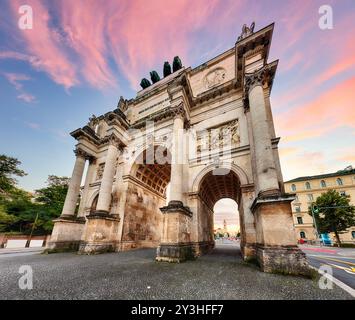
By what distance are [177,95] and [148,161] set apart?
6.44 meters

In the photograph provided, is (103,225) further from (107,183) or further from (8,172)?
(8,172)

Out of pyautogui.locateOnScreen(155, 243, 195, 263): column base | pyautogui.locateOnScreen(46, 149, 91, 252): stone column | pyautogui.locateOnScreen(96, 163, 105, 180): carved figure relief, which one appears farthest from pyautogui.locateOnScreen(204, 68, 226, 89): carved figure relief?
pyautogui.locateOnScreen(46, 149, 91, 252): stone column

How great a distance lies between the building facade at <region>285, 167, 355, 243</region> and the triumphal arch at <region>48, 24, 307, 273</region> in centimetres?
3833

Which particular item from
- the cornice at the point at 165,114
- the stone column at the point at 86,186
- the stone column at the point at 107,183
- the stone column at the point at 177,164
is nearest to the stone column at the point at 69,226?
the stone column at the point at 86,186

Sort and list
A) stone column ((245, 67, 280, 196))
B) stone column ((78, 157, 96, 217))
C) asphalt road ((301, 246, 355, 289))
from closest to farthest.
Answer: asphalt road ((301, 246, 355, 289))
stone column ((245, 67, 280, 196))
stone column ((78, 157, 96, 217))

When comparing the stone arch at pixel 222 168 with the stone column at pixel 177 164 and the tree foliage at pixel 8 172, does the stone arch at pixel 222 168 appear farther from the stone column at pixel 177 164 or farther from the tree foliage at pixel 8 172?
the tree foliage at pixel 8 172

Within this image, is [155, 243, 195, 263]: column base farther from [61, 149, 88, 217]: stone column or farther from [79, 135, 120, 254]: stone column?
[61, 149, 88, 217]: stone column

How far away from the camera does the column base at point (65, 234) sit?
11594 mm

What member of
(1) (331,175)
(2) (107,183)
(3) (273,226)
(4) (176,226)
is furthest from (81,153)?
(1) (331,175)

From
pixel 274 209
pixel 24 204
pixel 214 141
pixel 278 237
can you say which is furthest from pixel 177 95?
pixel 24 204

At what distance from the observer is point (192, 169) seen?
10852 millimetres

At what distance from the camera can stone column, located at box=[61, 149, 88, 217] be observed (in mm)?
13172
